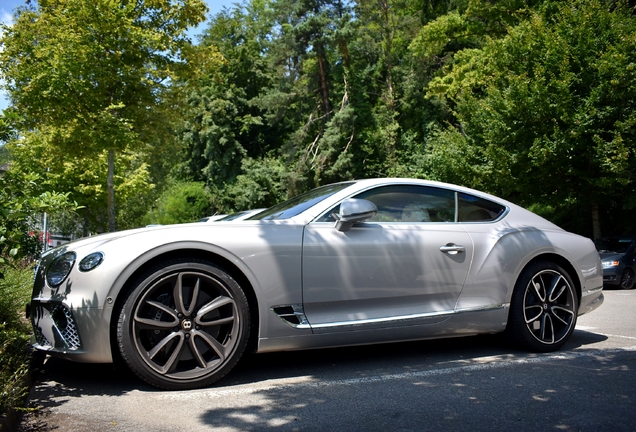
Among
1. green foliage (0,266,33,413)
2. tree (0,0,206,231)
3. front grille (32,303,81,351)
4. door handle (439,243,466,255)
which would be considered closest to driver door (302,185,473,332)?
door handle (439,243,466,255)

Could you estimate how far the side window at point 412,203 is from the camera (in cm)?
483

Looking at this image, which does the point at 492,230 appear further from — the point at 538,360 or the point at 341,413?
the point at 341,413

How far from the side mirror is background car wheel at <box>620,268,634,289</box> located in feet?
41.8

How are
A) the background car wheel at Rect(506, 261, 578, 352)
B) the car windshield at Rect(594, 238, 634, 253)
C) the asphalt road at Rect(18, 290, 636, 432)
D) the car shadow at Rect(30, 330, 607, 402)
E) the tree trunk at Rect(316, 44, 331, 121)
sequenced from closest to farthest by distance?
the asphalt road at Rect(18, 290, 636, 432) < the car shadow at Rect(30, 330, 607, 402) < the background car wheel at Rect(506, 261, 578, 352) < the car windshield at Rect(594, 238, 634, 253) < the tree trunk at Rect(316, 44, 331, 121)

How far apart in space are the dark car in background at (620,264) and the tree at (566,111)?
2.77 m

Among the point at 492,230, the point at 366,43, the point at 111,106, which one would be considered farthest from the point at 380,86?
the point at 492,230

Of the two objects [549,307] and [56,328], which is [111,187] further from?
[549,307]

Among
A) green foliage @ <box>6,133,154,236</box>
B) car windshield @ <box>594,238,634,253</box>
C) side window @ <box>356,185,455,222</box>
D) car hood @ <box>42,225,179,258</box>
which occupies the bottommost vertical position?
car windshield @ <box>594,238,634,253</box>

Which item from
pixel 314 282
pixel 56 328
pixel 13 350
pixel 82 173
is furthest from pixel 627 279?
pixel 82 173

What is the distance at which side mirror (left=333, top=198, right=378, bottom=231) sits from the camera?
4.37 m

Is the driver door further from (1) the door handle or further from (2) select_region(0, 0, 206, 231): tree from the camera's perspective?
(2) select_region(0, 0, 206, 231): tree

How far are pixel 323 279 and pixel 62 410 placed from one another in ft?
6.04

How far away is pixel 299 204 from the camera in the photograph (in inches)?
194

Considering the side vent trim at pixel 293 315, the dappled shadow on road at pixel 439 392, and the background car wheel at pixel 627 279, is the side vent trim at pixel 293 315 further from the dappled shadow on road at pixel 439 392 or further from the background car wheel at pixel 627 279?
the background car wheel at pixel 627 279
